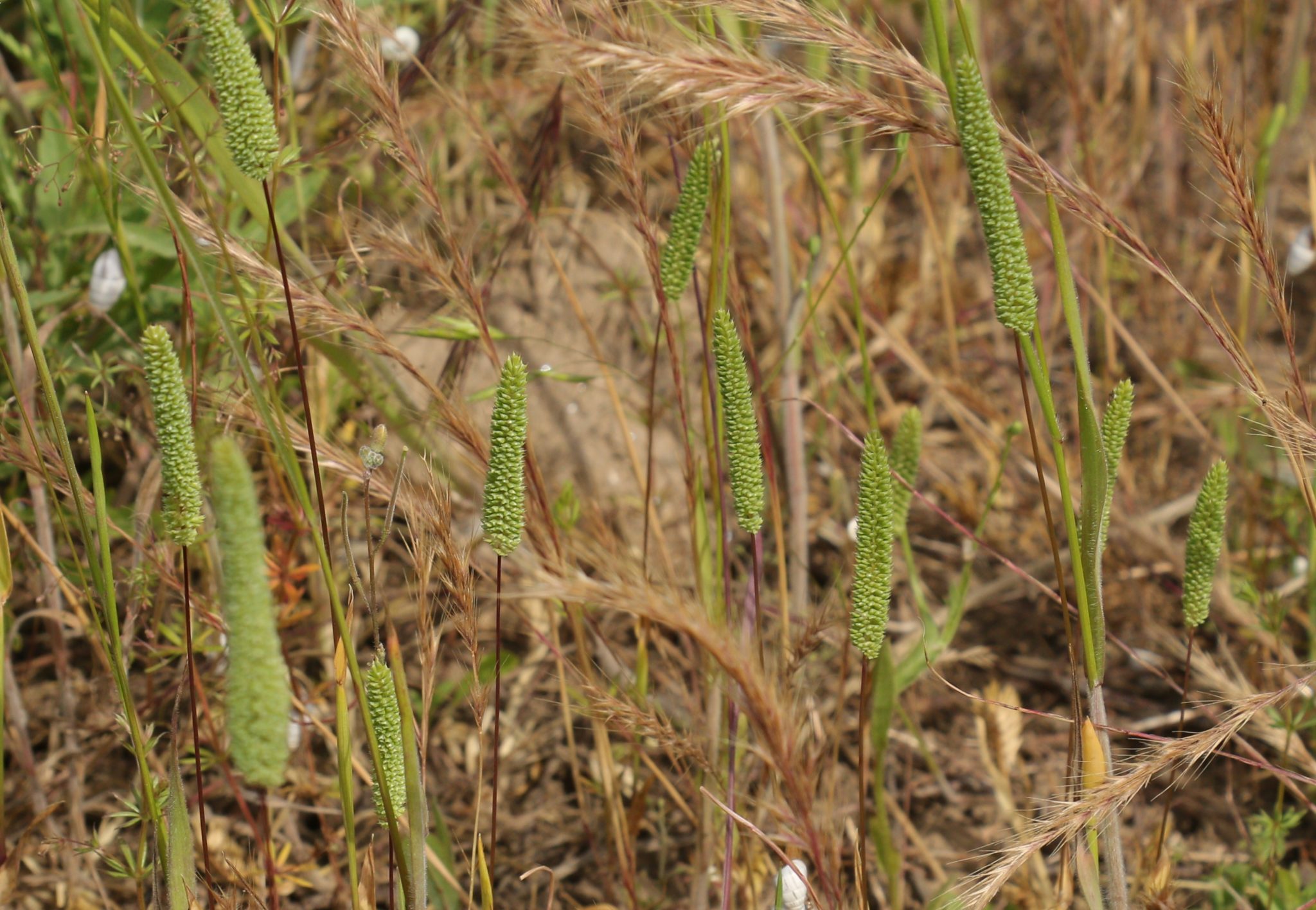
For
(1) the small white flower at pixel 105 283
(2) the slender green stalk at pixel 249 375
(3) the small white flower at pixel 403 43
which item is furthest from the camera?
(3) the small white flower at pixel 403 43

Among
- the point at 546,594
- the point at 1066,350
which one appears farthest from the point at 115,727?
Result: the point at 1066,350

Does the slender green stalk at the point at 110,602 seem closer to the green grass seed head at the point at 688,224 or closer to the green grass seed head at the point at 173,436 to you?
the green grass seed head at the point at 173,436

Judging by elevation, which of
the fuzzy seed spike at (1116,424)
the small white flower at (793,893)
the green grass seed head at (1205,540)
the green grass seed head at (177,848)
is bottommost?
the small white flower at (793,893)

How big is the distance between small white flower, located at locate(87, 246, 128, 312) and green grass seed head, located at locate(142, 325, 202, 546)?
64 cm

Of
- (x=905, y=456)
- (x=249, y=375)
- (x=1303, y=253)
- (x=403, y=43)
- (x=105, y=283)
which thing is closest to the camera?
(x=249, y=375)

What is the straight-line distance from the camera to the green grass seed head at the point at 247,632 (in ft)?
2.52

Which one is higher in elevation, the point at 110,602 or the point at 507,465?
the point at 507,465

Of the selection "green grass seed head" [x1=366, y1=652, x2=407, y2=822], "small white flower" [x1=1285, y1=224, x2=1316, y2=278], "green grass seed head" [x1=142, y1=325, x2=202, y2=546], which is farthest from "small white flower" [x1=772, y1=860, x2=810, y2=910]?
"small white flower" [x1=1285, y1=224, x2=1316, y2=278]

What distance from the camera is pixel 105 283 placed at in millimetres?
1370

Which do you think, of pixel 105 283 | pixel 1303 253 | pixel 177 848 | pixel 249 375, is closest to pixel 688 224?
pixel 249 375

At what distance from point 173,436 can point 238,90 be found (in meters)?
0.24

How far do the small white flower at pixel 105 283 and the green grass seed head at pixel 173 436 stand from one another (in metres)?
0.64

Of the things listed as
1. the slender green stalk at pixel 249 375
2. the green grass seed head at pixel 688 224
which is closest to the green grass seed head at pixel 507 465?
the slender green stalk at pixel 249 375

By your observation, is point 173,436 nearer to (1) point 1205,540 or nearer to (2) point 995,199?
(2) point 995,199
